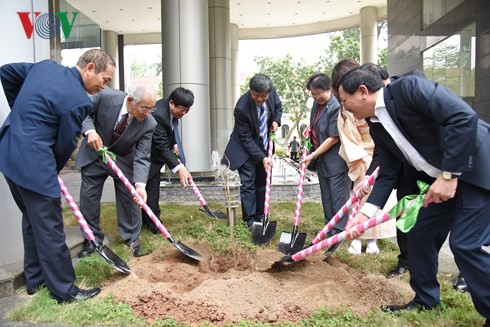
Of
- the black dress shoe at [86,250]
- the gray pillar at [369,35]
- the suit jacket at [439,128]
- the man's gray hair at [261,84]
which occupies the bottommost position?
the black dress shoe at [86,250]

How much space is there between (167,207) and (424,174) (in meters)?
4.98

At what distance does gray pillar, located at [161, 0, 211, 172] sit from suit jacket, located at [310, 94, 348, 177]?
4916 millimetres

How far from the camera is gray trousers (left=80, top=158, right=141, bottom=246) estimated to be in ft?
14.1

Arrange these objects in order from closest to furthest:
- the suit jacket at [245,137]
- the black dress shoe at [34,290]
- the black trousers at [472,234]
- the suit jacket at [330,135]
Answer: the black trousers at [472,234] < the black dress shoe at [34,290] < the suit jacket at [330,135] < the suit jacket at [245,137]

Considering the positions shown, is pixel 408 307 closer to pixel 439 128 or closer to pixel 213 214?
pixel 439 128

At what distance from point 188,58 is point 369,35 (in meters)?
15.1

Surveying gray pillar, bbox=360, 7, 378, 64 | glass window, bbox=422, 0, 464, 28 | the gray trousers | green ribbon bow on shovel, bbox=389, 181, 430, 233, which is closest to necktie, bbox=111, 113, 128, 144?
the gray trousers

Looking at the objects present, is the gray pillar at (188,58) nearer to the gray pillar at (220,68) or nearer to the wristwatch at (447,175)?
the wristwatch at (447,175)

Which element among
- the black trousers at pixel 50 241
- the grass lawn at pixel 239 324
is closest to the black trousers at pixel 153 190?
the grass lawn at pixel 239 324

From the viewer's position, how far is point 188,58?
30.0 feet

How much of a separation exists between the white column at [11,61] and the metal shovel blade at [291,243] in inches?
90.2

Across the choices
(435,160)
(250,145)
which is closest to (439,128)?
(435,160)

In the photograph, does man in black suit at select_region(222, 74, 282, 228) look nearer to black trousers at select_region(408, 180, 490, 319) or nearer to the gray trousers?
the gray trousers

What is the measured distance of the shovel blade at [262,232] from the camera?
475cm
